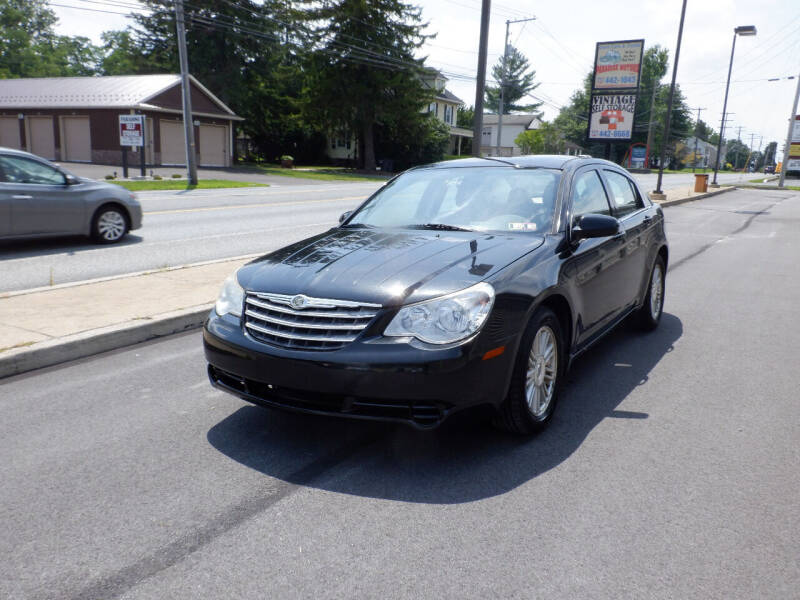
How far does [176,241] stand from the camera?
1213 centimetres

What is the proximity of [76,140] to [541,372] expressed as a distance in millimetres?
44288

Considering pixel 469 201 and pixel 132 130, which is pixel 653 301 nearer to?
pixel 469 201

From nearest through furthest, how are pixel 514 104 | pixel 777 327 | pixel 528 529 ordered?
pixel 528 529, pixel 777 327, pixel 514 104

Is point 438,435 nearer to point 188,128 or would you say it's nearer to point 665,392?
point 665,392

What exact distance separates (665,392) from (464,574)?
280 centimetres

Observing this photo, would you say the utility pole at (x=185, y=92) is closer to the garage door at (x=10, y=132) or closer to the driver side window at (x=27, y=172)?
the driver side window at (x=27, y=172)

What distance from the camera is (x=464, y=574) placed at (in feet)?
8.98

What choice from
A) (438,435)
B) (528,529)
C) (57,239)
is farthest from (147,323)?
(57,239)

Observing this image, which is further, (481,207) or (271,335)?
(481,207)

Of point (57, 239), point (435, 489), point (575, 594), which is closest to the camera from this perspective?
point (575, 594)

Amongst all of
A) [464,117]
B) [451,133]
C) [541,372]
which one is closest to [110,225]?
[541,372]

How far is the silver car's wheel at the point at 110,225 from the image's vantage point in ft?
37.8

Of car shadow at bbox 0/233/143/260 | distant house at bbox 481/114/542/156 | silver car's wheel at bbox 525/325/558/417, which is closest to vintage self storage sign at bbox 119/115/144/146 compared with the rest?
car shadow at bbox 0/233/143/260

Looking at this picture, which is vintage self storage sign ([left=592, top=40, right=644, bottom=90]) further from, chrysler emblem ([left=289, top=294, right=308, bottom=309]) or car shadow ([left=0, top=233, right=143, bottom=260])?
chrysler emblem ([left=289, top=294, right=308, bottom=309])
